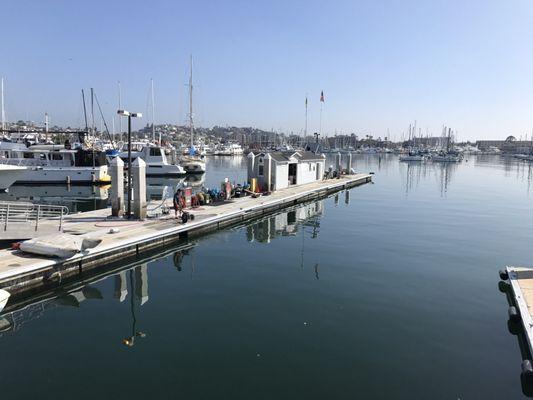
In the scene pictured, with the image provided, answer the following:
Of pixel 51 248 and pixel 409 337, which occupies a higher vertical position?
pixel 51 248

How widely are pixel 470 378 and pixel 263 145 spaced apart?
18516cm

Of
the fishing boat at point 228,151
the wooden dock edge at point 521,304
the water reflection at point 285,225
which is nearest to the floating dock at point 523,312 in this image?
the wooden dock edge at point 521,304

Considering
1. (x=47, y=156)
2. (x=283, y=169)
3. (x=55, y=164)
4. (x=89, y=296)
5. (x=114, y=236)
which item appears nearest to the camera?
(x=89, y=296)

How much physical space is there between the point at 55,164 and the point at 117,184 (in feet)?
97.2

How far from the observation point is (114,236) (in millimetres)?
17188

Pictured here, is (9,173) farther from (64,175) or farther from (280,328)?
(280,328)

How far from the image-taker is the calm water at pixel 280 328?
27.9 ft

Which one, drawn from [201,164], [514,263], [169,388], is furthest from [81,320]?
[201,164]

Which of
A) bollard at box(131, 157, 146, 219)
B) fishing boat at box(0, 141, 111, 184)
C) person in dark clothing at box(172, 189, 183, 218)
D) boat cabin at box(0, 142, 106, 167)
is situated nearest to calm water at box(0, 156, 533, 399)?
person in dark clothing at box(172, 189, 183, 218)

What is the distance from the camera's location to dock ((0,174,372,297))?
12984mm

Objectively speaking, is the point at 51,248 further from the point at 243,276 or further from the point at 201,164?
the point at 201,164

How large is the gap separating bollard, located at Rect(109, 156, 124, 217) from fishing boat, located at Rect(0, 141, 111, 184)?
26819 mm

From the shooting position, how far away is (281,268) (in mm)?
16719

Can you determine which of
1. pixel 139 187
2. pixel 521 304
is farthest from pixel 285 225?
pixel 521 304
